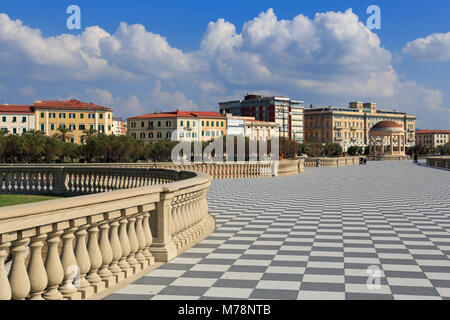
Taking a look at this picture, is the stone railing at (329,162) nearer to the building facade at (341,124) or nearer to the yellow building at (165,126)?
the yellow building at (165,126)

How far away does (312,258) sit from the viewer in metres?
7.53

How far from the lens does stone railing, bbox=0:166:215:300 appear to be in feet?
13.3

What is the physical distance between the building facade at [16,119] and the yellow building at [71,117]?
51.9 inches

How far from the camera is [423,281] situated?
20.1 feet

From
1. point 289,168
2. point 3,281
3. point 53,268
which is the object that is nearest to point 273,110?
point 289,168

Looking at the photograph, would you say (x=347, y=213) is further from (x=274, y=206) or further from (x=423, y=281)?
(x=423, y=281)

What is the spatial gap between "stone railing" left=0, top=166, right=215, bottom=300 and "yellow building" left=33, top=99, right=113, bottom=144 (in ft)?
314

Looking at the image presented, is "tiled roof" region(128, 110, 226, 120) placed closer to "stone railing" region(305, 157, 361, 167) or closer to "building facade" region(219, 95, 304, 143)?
"building facade" region(219, 95, 304, 143)

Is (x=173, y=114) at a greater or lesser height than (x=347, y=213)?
greater

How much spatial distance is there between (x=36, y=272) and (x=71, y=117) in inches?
4100

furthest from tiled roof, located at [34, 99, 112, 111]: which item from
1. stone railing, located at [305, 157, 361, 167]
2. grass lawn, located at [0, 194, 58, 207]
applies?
grass lawn, located at [0, 194, 58, 207]

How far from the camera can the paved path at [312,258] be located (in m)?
5.68
